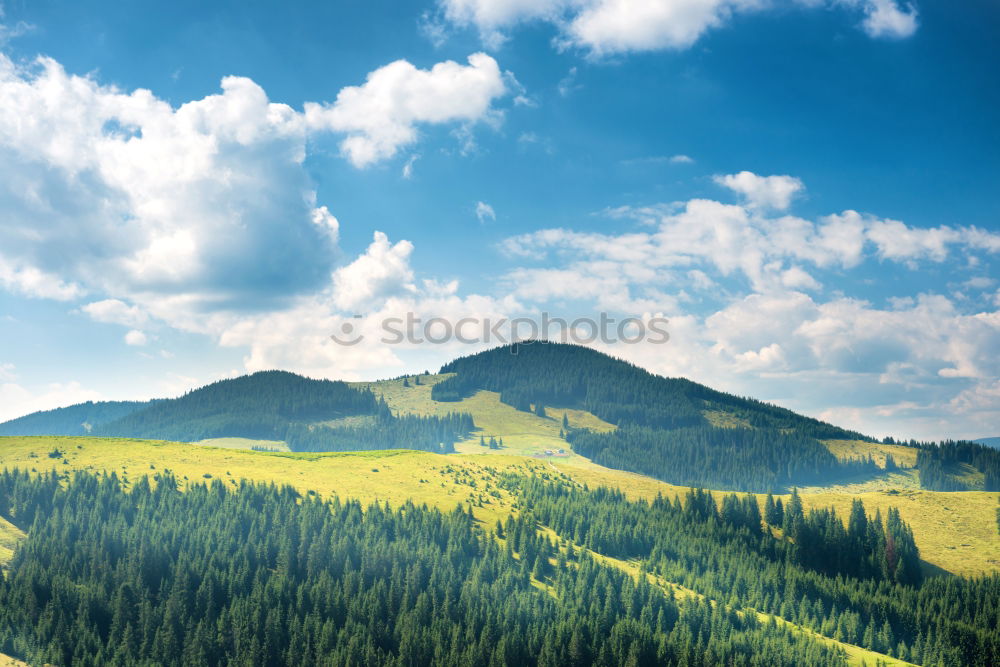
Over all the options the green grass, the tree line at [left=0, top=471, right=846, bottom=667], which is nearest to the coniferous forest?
the tree line at [left=0, top=471, right=846, bottom=667]

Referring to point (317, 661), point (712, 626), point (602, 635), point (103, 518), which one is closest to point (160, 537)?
point (103, 518)

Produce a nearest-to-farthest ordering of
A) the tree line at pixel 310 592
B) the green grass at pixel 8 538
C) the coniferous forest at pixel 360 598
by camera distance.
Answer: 1. the tree line at pixel 310 592
2. the coniferous forest at pixel 360 598
3. the green grass at pixel 8 538

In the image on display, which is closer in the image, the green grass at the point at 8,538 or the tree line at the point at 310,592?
the tree line at the point at 310,592

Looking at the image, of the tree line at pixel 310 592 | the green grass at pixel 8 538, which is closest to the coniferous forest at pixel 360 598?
the tree line at pixel 310 592

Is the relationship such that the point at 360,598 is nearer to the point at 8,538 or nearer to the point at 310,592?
the point at 310,592

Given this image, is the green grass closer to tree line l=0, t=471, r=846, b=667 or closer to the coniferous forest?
the coniferous forest

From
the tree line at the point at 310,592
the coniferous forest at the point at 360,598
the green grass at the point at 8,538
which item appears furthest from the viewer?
the green grass at the point at 8,538

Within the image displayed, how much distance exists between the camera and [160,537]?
15750 cm

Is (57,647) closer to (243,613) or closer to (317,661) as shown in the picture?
(243,613)

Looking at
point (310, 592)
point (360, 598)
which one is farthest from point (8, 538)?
point (360, 598)

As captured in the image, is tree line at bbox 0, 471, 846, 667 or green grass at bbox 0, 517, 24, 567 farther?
green grass at bbox 0, 517, 24, 567

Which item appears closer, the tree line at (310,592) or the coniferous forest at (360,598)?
the tree line at (310,592)

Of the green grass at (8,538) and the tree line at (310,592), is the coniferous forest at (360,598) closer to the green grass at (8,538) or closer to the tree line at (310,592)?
the tree line at (310,592)

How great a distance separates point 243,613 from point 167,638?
45.1 feet
